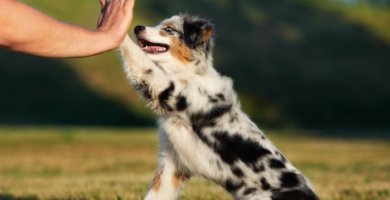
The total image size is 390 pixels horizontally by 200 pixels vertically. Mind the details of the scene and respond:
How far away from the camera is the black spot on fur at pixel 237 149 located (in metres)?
5.85

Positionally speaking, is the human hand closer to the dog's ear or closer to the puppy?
the puppy

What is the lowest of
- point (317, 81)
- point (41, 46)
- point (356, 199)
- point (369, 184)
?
point (41, 46)

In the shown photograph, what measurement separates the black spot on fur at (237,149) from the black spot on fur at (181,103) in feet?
1.19

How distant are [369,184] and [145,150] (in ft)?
42.8

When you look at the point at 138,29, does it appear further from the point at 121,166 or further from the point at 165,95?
the point at 121,166

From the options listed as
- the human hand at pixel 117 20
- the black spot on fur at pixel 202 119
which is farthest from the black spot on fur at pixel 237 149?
the human hand at pixel 117 20

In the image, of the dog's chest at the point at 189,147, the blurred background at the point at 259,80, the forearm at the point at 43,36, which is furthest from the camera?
the blurred background at the point at 259,80

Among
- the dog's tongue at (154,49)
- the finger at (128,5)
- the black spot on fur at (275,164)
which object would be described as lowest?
the finger at (128,5)

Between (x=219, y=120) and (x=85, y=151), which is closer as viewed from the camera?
(x=219, y=120)

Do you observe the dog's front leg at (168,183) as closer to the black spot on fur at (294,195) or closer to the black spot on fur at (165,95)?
the black spot on fur at (165,95)

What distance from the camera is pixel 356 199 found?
8.14 meters

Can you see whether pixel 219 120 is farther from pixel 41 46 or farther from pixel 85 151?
pixel 85 151

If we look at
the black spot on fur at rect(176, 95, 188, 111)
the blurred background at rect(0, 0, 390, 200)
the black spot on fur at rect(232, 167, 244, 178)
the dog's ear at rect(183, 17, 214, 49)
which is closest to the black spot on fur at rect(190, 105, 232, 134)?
the black spot on fur at rect(176, 95, 188, 111)

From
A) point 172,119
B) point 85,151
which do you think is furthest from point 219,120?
point 85,151
